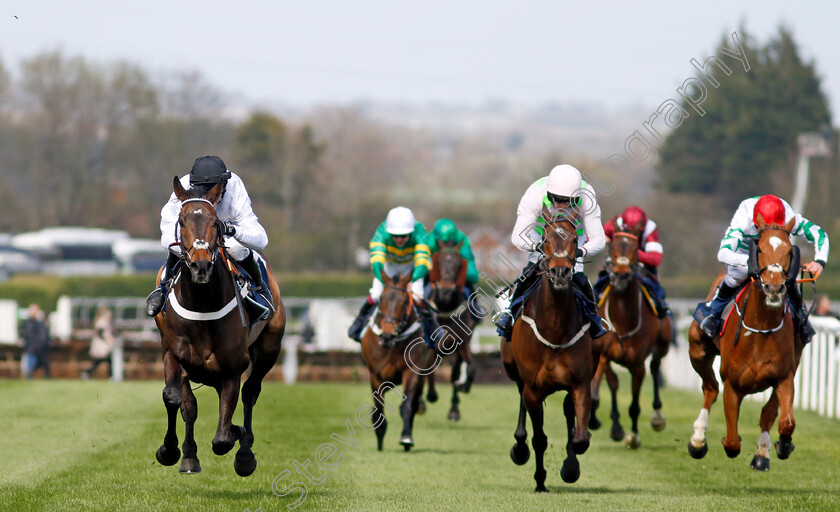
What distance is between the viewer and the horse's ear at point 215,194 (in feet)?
24.9

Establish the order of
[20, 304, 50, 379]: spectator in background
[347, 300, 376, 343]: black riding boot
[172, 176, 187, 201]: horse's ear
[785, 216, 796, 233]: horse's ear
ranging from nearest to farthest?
[172, 176, 187, 201]: horse's ear, [785, 216, 796, 233]: horse's ear, [347, 300, 376, 343]: black riding boot, [20, 304, 50, 379]: spectator in background

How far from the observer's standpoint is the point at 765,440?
337 inches

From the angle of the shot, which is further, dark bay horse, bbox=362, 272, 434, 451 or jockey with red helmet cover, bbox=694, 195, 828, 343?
dark bay horse, bbox=362, 272, 434, 451

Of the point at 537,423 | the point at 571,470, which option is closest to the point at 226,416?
the point at 537,423

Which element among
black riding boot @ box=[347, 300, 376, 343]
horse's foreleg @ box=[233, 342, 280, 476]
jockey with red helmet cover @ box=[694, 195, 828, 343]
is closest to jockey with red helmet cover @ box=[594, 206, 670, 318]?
black riding boot @ box=[347, 300, 376, 343]

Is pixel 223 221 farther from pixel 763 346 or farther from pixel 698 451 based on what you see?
pixel 698 451

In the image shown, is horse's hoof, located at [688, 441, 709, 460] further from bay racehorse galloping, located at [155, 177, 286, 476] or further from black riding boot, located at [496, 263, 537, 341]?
bay racehorse galloping, located at [155, 177, 286, 476]

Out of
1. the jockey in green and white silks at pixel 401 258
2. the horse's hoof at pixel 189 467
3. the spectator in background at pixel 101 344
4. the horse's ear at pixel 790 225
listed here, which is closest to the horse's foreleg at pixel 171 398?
the horse's hoof at pixel 189 467

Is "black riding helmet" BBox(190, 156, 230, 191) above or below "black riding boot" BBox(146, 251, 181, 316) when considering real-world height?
above

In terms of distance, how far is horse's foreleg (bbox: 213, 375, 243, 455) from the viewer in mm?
7484

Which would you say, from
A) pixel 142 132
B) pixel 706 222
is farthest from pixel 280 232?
pixel 706 222

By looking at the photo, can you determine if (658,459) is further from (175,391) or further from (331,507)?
(175,391)

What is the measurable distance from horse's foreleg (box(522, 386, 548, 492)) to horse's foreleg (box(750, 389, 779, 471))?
1.50 metres

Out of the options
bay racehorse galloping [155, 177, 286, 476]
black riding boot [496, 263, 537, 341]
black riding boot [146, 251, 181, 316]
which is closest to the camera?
bay racehorse galloping [155, 177, 286, 476]
